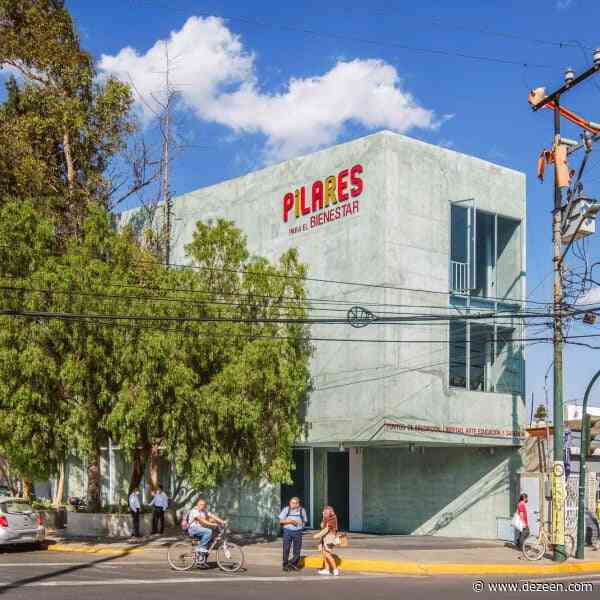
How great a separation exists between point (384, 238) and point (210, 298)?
211 inches

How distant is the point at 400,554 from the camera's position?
23.2m

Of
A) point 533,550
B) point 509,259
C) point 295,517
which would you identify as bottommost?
point 533,550

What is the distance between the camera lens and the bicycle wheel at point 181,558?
19594 millimetres

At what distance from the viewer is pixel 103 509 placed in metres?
29.3

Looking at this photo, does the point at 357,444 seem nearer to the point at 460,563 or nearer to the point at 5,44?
the point at 460,563

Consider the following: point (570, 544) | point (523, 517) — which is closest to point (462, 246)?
point (523, 517)

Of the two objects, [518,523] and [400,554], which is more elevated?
[518,523]

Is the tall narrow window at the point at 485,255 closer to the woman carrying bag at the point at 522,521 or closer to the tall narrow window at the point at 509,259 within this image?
the tall narrow window at the point at 509,259

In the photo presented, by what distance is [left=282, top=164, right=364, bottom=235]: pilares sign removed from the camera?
28.2 m

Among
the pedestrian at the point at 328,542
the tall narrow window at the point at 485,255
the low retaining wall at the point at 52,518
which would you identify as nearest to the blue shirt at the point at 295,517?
the pedestrian at the point at 328,542

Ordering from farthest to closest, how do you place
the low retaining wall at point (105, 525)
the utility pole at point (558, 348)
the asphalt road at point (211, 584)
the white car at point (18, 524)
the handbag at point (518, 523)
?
the low retaining wall at point (105, 525)
the handbag at point (518, 523)
the white car at point (18, 524)
the utility pole at point (558, 348)
the asphalt road at point (211, 584)

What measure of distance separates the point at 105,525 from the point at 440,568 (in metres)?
11.4

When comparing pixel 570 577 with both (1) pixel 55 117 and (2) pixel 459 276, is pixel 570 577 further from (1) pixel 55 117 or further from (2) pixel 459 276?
(1) pixel 55 117

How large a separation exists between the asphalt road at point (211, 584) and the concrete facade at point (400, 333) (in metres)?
7.66
